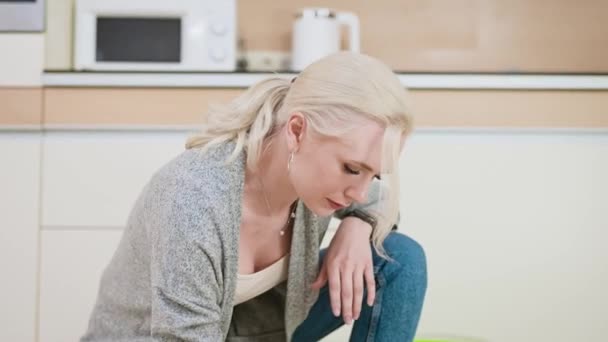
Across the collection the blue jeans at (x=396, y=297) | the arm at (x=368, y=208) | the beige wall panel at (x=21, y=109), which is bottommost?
the blue jeans at (x=396, y=297)

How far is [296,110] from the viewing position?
101 cm

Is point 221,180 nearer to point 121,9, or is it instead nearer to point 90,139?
point 90,139

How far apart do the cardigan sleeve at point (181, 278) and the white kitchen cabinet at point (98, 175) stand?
797 mm

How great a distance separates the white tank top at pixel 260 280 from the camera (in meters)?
1.14

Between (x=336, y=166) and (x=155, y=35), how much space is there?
1.11m

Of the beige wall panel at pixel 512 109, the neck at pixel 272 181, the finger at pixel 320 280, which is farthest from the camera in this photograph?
the beige wall panel at pixel 512 109

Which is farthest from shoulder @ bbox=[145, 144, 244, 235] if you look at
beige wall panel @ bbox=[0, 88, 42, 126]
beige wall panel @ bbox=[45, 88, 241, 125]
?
beige wall panel @ bbox=[0, 88, 42, 126]

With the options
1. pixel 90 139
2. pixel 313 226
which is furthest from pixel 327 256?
pixel 90 139

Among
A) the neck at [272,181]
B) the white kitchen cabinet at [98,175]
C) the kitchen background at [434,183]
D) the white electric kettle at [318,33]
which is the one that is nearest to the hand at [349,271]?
the neck at [272,181]

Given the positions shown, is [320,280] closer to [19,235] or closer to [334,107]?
[334,107]

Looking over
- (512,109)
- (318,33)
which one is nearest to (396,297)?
(512,109)

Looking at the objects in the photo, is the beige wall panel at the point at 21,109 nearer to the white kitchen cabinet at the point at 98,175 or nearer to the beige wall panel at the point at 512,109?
the white kitchen cabinet at the point at 98,175

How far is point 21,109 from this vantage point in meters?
1.74

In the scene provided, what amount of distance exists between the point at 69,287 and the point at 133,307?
0.74 m
